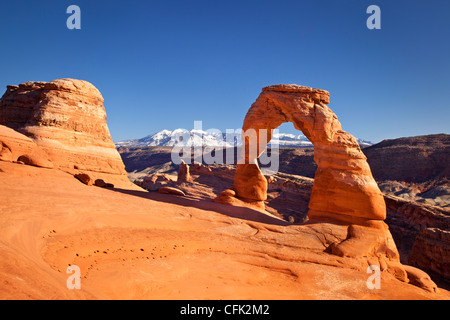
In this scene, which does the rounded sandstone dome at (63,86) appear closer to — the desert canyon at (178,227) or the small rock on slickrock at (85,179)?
the desert canyon at (178,227)

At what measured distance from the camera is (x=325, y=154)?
466 inches

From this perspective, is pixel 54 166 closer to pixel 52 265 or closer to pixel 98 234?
pixel 98 234

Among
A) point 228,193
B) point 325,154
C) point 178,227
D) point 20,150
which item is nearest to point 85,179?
point 20,150

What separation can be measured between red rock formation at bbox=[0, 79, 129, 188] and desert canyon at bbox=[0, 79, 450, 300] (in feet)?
0.22

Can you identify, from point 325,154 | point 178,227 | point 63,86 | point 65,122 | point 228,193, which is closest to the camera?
point 178,227

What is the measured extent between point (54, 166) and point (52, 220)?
24.4ft

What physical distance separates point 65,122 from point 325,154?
43.9 ft

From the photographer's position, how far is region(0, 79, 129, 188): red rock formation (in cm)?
1367

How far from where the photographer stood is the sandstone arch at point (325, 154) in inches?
424

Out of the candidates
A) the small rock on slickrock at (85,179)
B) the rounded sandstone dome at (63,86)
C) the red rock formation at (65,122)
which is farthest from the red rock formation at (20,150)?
the rounded sandstone dome at (63,86)

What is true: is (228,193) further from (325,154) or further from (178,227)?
(178,227)

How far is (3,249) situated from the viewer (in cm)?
395

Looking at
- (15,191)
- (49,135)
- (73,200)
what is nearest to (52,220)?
(73,200)

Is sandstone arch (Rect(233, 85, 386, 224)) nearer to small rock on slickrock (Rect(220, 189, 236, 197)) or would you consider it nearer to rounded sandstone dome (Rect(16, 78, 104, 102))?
small rock on slickrock (Rect(220, 189, 236, 197))
